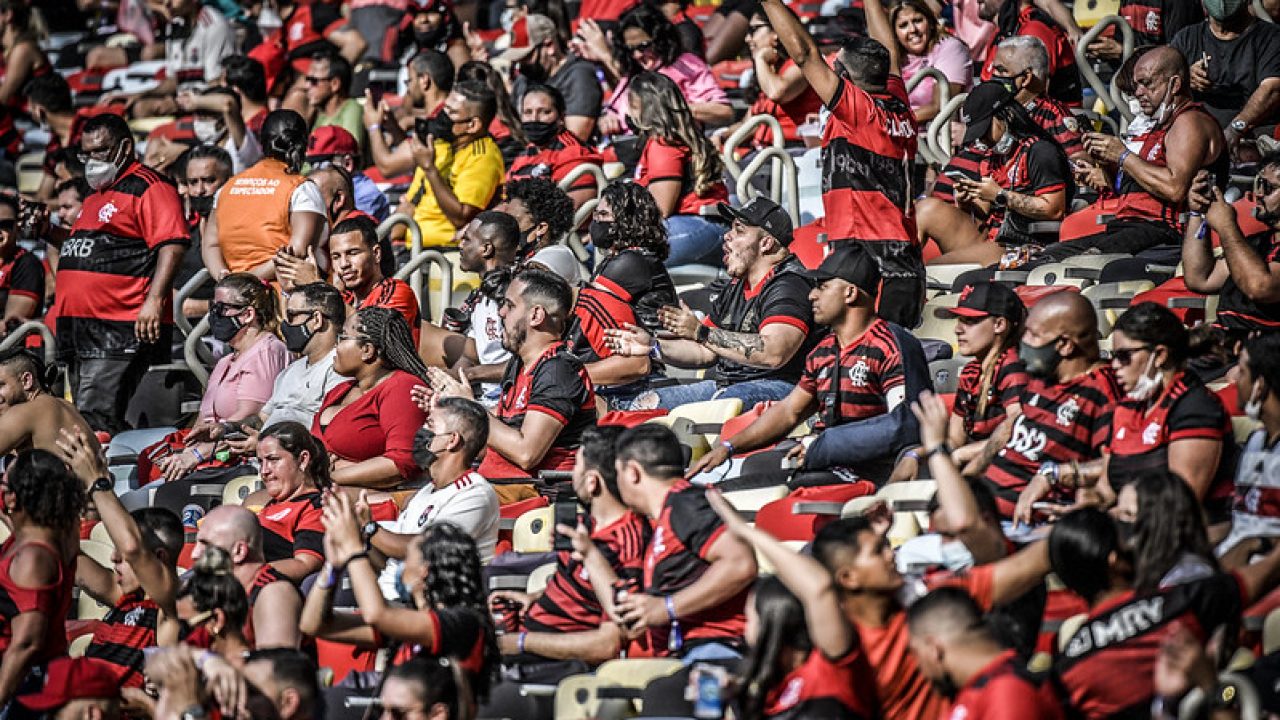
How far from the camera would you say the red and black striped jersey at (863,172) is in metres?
8.27

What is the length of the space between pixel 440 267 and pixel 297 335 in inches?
47.2

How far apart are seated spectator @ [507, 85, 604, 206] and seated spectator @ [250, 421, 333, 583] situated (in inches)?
122

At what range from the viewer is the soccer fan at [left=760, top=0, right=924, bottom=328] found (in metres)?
8.22

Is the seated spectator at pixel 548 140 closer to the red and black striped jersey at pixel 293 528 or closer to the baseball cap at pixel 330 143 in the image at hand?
the baseball cap at pixel 330 143

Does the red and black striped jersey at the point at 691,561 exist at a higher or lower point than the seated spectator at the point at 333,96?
higher

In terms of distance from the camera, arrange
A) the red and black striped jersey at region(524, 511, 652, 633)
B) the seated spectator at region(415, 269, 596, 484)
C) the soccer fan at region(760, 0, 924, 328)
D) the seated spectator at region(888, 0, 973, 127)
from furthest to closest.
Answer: the seated spectator at region(888, 0, 973, 127) → the soccer fan at region(760, 0, 924, 328) → the seated spectator at region(415, 269, 596, 484) → the red and black striped jersey at region(524, 511, 652, 633)

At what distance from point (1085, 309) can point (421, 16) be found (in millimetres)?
7439

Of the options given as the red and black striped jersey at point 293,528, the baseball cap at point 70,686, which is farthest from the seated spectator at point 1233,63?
the baseball cap at point 70,686

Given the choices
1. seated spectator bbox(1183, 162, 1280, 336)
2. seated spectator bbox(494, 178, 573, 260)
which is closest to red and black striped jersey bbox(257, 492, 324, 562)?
seated spectator bbox(494, 178, 573, 260)

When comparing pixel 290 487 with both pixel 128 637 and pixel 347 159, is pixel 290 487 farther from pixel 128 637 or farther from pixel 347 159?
pixel 347 159

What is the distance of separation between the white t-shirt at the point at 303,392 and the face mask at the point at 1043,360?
3.30 m

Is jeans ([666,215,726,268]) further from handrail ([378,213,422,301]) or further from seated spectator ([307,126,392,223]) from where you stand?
seated spectator ([307,126,392,223])

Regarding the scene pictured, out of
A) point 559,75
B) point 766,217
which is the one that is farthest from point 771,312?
point 559,75

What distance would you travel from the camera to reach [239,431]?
8625 millimetres
